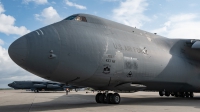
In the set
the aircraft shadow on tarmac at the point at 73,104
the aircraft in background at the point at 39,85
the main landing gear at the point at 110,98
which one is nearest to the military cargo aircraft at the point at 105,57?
the main landing gear at the point at 110,98

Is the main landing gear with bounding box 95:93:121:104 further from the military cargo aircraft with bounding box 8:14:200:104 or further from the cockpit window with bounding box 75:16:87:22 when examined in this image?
the cockpit window with bounding box 75:16:87:22

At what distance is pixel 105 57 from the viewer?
37.8 feet

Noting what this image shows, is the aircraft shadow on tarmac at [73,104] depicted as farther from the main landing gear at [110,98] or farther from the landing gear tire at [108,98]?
the landing gear tire at [108,98]

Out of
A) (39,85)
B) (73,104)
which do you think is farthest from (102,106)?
(39,85)

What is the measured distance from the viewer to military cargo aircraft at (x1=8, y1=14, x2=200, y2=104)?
9820 millimetres

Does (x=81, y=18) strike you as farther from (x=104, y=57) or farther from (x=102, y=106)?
(x=102, y=106)

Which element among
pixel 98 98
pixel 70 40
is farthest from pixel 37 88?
pixel 70 40

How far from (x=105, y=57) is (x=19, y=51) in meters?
4.25

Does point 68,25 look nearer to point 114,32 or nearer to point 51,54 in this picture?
point 51,54

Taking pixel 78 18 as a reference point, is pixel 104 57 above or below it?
below

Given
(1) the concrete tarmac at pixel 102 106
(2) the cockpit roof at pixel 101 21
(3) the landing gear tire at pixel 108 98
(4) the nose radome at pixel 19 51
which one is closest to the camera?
(4) the nose radome at pixel 19 51

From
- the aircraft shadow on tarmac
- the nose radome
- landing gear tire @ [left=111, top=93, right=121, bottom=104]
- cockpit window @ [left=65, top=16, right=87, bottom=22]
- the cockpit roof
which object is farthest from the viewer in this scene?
landing gear tire @ [left=111, top=93, right=121, bottom=104]

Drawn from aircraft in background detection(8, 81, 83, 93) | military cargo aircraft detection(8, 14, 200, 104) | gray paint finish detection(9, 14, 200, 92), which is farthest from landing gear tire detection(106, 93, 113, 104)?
aircraft in background detection(8, 81, 83, 93)

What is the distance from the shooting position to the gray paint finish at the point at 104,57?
9852 mm
